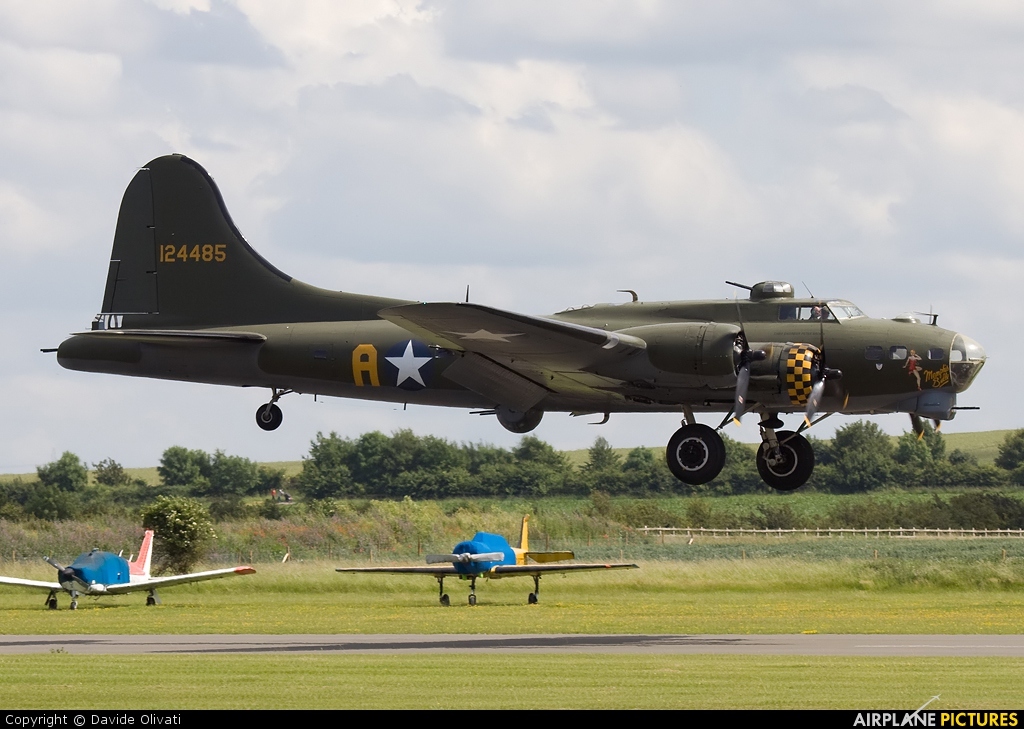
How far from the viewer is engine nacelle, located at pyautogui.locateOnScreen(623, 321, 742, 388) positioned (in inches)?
1179

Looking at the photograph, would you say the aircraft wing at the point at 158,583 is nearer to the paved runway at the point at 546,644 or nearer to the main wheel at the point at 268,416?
the paved runway at the point at 546,644

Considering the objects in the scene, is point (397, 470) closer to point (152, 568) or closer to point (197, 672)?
point (152, 568)

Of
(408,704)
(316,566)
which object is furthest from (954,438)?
(408,704)

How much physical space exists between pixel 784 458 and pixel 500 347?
6890mm

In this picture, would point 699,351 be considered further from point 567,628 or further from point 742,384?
point 567,628

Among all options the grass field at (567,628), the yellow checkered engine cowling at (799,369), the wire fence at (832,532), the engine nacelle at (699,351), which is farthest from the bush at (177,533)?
the yellow checkered engine cowling at (799,369)

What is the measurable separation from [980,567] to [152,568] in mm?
37994

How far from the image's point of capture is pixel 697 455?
3147 centimetres

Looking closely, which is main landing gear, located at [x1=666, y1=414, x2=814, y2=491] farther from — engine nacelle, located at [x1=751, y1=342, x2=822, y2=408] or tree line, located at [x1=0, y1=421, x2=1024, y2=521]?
tree line, located at [x1=0, y1=421, x2=1024, y2=521]

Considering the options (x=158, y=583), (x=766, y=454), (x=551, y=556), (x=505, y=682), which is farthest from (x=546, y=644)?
(x=158, y=583)

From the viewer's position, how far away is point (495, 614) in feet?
191

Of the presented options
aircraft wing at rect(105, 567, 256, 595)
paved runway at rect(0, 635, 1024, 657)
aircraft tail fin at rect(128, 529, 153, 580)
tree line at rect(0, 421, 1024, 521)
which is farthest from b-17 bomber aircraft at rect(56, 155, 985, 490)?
tree line at rect(0, 421, 1024, 521)

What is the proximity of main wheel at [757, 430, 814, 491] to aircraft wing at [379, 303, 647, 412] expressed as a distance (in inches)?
160

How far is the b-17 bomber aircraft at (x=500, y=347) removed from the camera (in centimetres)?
3009
